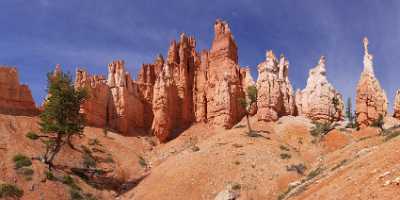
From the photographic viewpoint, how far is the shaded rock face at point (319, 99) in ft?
194

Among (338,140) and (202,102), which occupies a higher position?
(202,102)

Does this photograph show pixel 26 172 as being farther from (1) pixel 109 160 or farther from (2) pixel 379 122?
(2) pixel 379 122

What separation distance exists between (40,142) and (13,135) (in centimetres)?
298

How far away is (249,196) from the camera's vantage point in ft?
127

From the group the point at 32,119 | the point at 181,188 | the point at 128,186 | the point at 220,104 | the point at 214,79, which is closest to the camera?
the point at 181,188

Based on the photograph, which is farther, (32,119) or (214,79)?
(214,79)

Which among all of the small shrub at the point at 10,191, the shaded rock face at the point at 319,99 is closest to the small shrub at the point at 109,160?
the small shrub at the point at 10,191

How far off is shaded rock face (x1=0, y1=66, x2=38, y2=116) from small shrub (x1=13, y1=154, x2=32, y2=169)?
15833 mm

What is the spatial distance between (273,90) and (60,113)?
26.9 m

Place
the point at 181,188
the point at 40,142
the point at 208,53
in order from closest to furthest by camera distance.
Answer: the point at 181,188 < the point at 40,142 < the point at 208,53

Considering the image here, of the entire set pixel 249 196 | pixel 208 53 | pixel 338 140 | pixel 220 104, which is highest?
pixel 208 53

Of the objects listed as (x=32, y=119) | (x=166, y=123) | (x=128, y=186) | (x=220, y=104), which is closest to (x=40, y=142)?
(x=32, y=119)

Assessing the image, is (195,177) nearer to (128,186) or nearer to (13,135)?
(128,186)

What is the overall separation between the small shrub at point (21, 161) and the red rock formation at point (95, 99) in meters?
18.2
